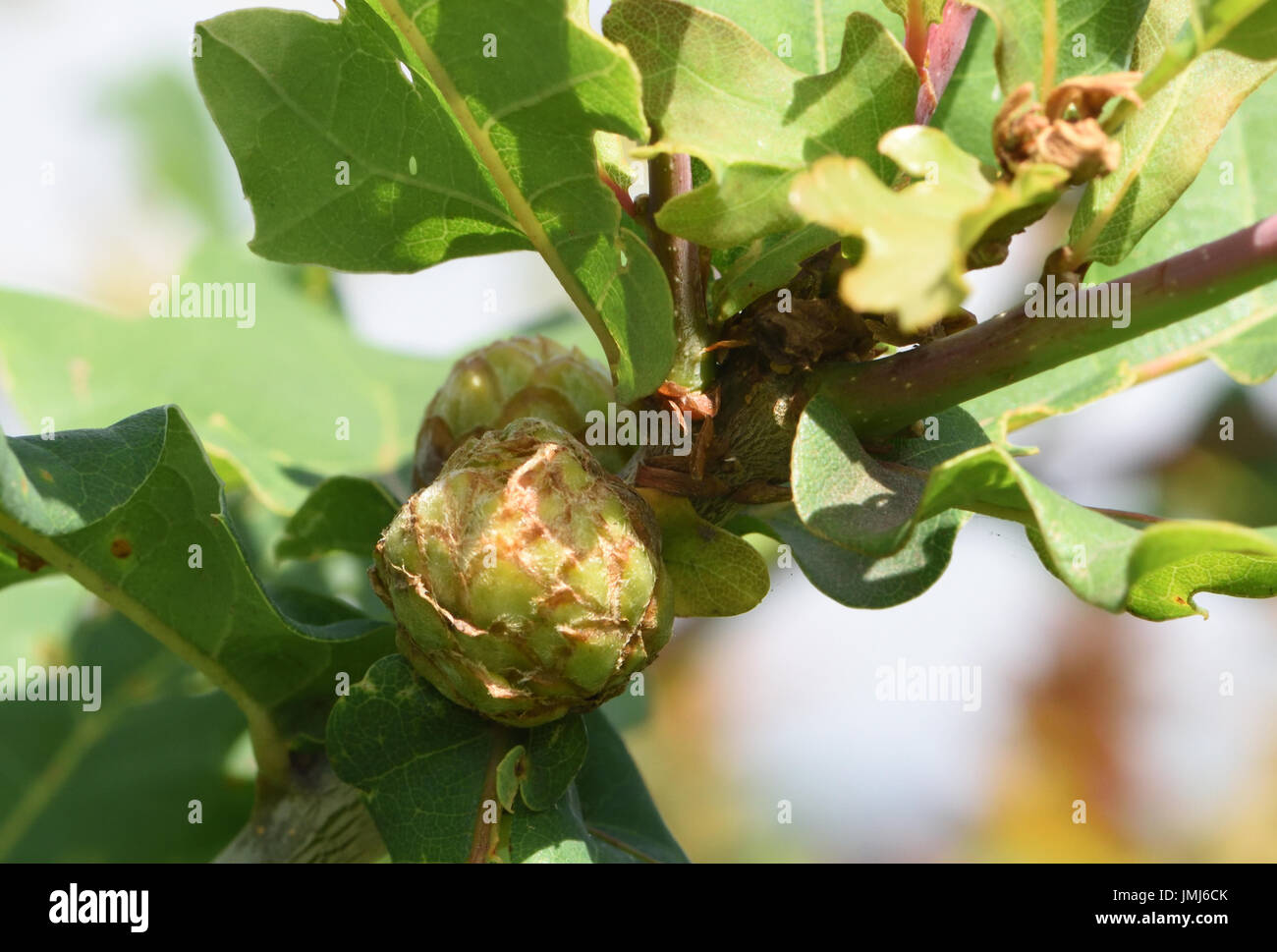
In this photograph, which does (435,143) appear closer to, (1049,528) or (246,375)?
(1049,528)

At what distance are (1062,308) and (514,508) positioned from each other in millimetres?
491

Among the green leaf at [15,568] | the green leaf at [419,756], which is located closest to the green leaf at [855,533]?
the green leaf at [419,756]

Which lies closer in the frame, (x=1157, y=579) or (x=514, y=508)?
(x=514, y=508)

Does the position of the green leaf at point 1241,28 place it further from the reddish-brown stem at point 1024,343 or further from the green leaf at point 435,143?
the green leaf at point 435,143

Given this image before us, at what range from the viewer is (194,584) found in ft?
4.50

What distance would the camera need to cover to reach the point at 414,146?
119 cm

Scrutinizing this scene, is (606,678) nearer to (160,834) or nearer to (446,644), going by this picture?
(446,644)

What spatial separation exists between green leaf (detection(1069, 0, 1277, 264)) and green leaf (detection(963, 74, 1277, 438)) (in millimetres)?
291

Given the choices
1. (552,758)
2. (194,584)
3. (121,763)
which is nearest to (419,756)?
(552,758)

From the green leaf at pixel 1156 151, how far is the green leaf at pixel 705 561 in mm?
A: 407

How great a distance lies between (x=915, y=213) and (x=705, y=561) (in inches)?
20.3

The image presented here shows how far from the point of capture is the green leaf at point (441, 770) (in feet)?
4.00

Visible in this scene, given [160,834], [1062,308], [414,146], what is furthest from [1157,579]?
[160,834]
